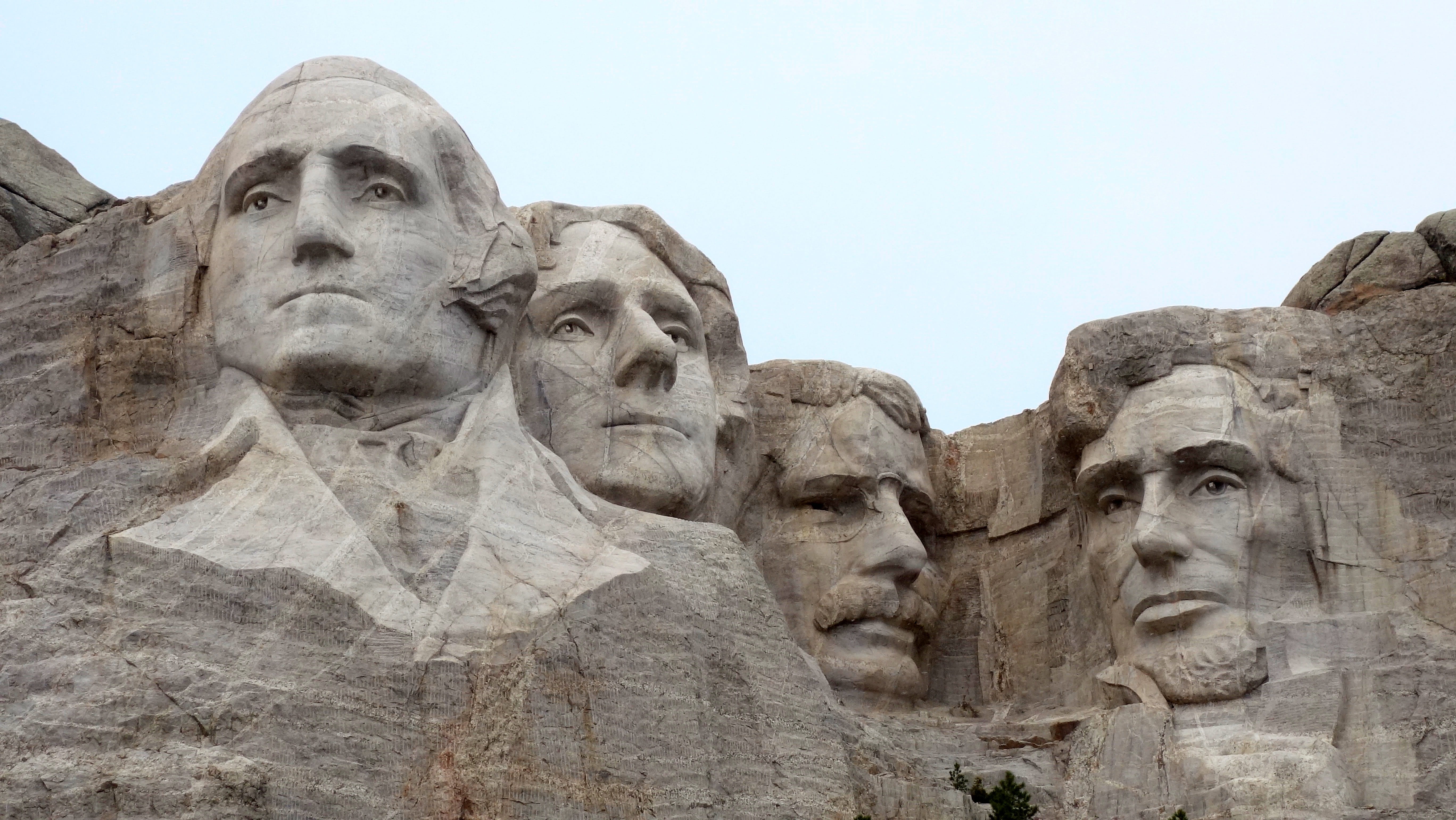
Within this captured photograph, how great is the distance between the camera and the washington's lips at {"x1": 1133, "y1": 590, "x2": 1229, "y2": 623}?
12.0m

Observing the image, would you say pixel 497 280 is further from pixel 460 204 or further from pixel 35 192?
pixel 35 192

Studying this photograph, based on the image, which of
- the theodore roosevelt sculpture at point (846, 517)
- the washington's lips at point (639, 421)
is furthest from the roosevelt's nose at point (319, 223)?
the theodore roosevelt sculpture at point (846, 517)

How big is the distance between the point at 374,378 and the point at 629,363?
1.49 m

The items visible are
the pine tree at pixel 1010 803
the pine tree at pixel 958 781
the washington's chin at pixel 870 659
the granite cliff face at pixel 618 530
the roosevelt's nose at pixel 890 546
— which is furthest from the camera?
the roosevelt's nose at pixel 890 546

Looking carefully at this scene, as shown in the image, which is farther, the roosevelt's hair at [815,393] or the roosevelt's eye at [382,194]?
the roosevelt's hair at [815,393]

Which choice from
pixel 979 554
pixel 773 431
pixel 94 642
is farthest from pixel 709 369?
pixel 94 642

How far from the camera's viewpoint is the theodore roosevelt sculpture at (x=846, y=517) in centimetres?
1280

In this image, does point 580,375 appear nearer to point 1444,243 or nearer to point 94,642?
point 94,642

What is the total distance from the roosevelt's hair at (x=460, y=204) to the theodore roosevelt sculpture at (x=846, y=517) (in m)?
2.08

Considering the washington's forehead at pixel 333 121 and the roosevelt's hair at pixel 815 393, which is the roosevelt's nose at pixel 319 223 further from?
the roosevelt's hair at pixel 815 393

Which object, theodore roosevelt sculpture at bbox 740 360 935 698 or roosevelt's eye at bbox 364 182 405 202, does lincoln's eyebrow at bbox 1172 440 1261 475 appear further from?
roosevelt's eye at bbox 364 182 405 202

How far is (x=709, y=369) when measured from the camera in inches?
505

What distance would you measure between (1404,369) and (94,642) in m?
5.98

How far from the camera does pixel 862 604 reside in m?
12.8
